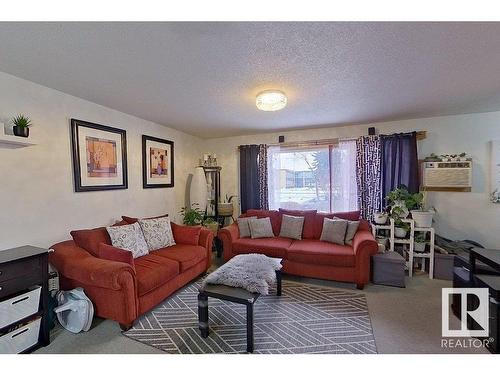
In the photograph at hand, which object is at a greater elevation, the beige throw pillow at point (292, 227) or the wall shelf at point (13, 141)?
the wall shelf at point (13, 141)

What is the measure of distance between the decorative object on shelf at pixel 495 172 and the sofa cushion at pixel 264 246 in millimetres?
2846

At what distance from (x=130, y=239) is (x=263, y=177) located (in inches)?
96.8

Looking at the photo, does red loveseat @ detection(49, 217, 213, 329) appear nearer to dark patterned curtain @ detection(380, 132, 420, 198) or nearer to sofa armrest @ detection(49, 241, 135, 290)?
sofa armrest @ detection(49, 241, 135, 290)

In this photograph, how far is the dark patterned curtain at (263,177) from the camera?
422cm

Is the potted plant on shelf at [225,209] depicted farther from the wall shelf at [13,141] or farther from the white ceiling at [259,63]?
the wall shelf at [13,141]

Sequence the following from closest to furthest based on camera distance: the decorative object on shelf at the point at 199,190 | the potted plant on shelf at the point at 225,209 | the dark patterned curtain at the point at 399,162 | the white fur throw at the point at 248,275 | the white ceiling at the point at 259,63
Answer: the white ceiling at the point at 259,63, the white fur throw at the point at 248,275, the dark patterned curtain at the point at 399,162, the decorative object on shelf at the point at 199,190, the potted plant on shelf at the point at 225,209

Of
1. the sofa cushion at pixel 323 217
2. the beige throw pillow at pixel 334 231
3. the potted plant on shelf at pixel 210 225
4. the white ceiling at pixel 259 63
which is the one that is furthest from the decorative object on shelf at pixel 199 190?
the beige throw pillow at pixel 334 231

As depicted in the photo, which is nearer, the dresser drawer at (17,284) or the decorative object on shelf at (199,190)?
the dresser drawer at (17,284)

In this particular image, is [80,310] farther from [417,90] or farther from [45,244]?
[417,90]

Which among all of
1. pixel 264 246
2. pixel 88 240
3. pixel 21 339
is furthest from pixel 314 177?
pixel 21 339

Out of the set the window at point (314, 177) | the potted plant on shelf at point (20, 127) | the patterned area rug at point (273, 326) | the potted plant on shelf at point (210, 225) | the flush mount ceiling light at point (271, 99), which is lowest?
the patterned area rug at point (273, 326)

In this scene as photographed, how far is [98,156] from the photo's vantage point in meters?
2.72

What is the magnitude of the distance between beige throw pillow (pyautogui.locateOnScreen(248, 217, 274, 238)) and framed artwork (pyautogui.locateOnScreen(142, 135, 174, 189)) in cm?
160

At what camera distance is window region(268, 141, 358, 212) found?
12.4ft
